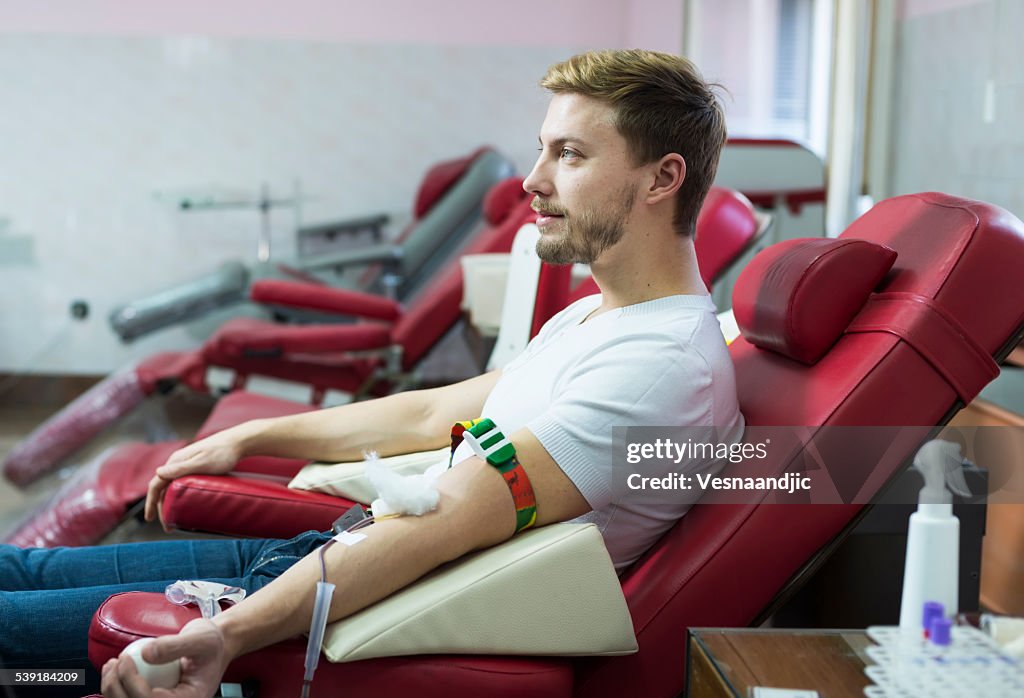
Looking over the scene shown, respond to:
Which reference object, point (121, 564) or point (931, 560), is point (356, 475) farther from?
point (931, 560)

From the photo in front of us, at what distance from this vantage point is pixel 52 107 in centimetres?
496

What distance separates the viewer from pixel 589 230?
1410 mm

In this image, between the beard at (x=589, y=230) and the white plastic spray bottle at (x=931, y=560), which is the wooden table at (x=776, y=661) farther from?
the beard at (x=589, y=230)

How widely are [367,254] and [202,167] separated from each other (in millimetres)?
1093

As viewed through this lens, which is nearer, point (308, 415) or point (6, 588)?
point (6, 588)

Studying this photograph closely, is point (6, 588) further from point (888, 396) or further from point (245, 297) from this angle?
point (245, 297)

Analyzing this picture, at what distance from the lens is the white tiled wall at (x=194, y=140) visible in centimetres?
497

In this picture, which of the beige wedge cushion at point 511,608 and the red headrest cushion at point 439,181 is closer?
the beige wedge cushion at point 511,608

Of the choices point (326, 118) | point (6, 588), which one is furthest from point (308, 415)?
point (326, 118)

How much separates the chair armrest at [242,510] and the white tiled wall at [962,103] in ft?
6.25

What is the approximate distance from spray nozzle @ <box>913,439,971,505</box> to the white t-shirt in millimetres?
247

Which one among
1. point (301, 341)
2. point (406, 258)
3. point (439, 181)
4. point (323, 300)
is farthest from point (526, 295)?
point (439, 181)

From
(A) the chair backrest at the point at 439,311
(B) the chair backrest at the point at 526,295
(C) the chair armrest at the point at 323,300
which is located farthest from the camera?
(C) the chair armrest at the point at 323,300

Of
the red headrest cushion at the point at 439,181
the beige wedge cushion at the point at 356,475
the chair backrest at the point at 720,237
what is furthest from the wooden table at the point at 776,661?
the red headrest cushion at the point at 439,181
